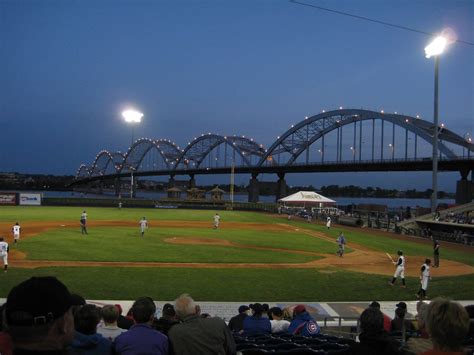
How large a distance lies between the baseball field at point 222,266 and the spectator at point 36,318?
13.7 m

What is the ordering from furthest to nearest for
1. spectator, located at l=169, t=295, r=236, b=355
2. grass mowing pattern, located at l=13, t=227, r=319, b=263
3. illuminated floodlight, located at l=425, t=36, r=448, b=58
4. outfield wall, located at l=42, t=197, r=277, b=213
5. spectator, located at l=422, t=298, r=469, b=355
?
1. outfield wall, located at l=42, t=197, r=277, b=213
2. illuminated floodlight, located at l=425, t=36, r=448, b=58
3. grass mowing pattern, located at l=13, t=227, r=319, b=263
4. spectator, located at l=169, t=295, r=236, b=355
5. spectator, located at l=422, t=298, r=469, b=355

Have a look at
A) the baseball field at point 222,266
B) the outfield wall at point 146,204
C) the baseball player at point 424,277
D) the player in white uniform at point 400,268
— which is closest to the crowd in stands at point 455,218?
the baseball field at point 222,266

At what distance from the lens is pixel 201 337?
538 centimetres

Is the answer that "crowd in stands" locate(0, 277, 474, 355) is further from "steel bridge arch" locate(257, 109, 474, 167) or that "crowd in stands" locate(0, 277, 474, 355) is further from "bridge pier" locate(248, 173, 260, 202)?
"bridge pier" locate(248, 173, 260, 202)

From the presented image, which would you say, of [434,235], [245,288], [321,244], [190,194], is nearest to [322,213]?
[434,235]

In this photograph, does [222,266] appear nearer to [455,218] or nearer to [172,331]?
[172,331]

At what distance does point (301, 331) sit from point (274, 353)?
3045mm

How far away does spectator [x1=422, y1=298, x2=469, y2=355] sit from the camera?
3.24m

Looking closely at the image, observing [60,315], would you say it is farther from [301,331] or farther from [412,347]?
[301,331]

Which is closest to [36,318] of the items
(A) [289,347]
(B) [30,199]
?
(A) [289,347]

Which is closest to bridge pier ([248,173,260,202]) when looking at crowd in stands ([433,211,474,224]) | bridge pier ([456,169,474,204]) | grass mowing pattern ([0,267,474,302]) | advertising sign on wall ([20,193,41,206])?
bridge pier ([456,169,474,204])

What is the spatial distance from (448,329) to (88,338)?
11.3 feet

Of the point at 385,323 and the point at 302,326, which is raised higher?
the point at 302,326

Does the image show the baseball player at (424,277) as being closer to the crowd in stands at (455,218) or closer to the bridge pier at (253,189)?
the crowd in stands at (455,218)
